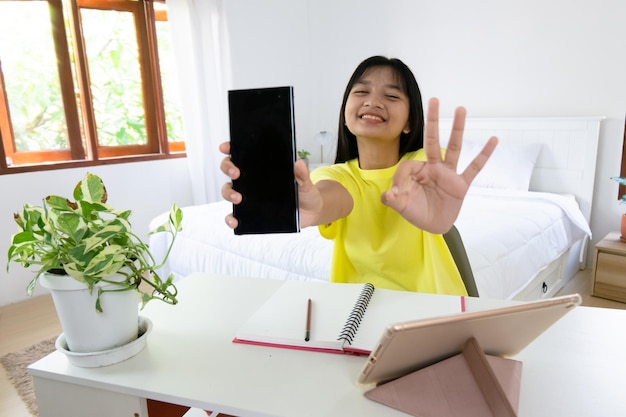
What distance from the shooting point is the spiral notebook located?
0.72 meters

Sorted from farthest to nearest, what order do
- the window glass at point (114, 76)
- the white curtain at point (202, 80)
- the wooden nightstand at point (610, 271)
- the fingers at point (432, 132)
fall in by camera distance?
the white curtain at point (202, 80), the window glass at point (114, 76), the wooden nightstand at point (610, 271), the fingers at point (432, 132)

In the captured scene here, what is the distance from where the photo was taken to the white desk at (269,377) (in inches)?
23.0

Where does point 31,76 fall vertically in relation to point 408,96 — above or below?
above

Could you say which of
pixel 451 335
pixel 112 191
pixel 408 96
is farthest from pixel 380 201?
pixel 112 191

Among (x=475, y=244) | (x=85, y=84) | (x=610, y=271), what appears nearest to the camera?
(x=475, y=244)

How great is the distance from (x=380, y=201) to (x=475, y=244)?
3.12 feet

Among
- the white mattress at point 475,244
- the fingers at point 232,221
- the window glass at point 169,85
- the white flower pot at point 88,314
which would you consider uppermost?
the window glass at point 169,85

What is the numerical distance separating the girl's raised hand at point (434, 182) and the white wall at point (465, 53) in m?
2.68

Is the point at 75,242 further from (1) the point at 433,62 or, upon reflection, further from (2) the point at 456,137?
(1) the point at 433,62

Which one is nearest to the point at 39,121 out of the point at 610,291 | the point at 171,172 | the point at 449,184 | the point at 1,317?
the point at 171,172

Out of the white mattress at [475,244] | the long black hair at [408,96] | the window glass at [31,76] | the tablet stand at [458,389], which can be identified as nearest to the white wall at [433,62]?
the window glass at [31,76]

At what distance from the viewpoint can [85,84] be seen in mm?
3217

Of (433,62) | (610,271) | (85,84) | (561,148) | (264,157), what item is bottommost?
(610,271)

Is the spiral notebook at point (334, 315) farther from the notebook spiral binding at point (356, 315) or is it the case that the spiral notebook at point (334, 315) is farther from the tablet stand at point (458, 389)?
the tablet stand at point (458, 389)
